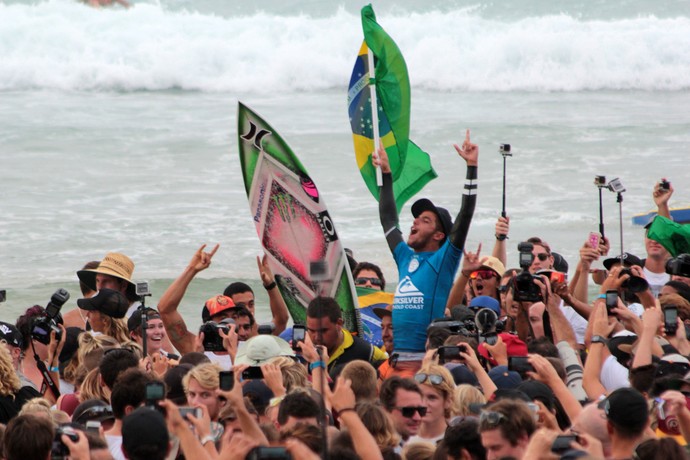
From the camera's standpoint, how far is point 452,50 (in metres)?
30.6

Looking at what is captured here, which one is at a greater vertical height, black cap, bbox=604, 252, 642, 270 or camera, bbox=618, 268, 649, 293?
camera, bbox=618, 268, 649, 293

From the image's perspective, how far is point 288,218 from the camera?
26.1 ft

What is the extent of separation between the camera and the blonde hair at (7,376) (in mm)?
5807

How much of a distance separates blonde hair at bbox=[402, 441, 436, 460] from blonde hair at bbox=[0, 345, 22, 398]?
6.90ft

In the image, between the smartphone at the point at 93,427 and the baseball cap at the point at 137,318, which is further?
the baseball cap at the point at 137,318

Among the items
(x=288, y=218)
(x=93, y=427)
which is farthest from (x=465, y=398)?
(x=288, y=218)

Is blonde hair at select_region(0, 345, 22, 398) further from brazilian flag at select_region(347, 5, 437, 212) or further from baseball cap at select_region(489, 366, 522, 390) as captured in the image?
brazilian flag at select_region(347, 5, 437, 212)

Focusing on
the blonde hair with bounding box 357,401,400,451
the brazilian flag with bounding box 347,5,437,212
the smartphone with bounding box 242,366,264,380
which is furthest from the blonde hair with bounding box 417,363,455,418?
the brazilian flag with bounding box 347,5,437,212

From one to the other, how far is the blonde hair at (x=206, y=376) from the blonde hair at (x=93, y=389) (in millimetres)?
563

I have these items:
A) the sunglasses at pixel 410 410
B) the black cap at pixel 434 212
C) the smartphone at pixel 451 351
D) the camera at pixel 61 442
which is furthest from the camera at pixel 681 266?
the camera at pixel 61 442

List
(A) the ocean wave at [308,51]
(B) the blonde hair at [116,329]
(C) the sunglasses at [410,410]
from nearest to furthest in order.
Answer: (C) the sunglasses at [410,410] → (B) the blonde hair at [116,329] → (A) the ocean wave at [308,51]

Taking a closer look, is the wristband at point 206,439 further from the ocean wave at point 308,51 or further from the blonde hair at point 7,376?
the ocean wave at point 308,51

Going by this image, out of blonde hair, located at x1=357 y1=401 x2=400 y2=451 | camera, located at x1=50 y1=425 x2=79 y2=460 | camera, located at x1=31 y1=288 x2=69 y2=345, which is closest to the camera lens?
camera, located at x1=50 y1=425 x2=79 y2=460

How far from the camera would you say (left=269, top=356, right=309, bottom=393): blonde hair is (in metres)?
5.54
